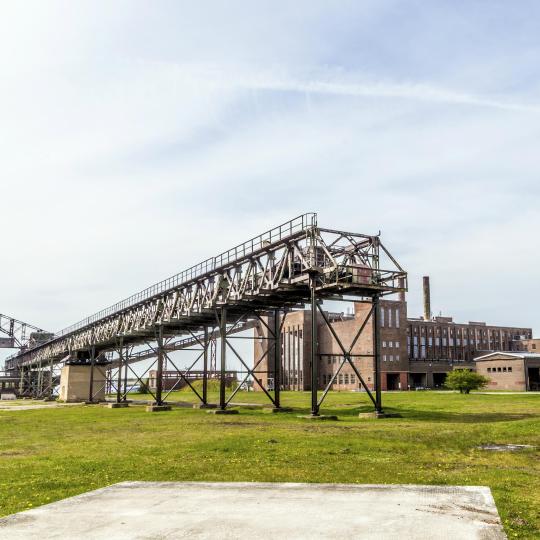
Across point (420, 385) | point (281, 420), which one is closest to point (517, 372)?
point (420, 385)

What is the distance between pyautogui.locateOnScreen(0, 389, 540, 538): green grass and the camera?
1081 centimetres

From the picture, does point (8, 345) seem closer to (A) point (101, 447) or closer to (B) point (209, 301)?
(B) point (209, 301)

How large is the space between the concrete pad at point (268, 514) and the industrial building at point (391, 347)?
68067mm

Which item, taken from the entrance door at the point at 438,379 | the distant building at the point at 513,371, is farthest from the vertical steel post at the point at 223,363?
the entrance door at the point at 438,379

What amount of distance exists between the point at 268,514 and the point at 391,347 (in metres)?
80.3

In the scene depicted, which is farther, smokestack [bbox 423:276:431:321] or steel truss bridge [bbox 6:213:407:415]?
smokestack [bbox 423:276:431:321]

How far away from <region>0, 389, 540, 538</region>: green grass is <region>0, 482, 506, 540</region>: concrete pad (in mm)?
762

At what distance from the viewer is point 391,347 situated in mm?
85875

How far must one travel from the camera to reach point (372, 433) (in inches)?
808

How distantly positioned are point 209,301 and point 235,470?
1055 inches

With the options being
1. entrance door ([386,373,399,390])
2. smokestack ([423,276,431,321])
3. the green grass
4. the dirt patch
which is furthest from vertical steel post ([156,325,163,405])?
smokestack ([423,276,431,321])

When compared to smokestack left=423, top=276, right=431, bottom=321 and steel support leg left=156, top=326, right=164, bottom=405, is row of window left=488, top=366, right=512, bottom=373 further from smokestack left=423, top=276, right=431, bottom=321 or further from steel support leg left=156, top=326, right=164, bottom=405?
steel support leg left=156, top=326, right=164, bottom=405

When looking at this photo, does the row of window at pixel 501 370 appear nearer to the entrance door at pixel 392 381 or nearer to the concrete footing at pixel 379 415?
the entrance door at pixel 392 381

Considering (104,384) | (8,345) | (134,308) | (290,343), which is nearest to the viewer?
(134,308)
